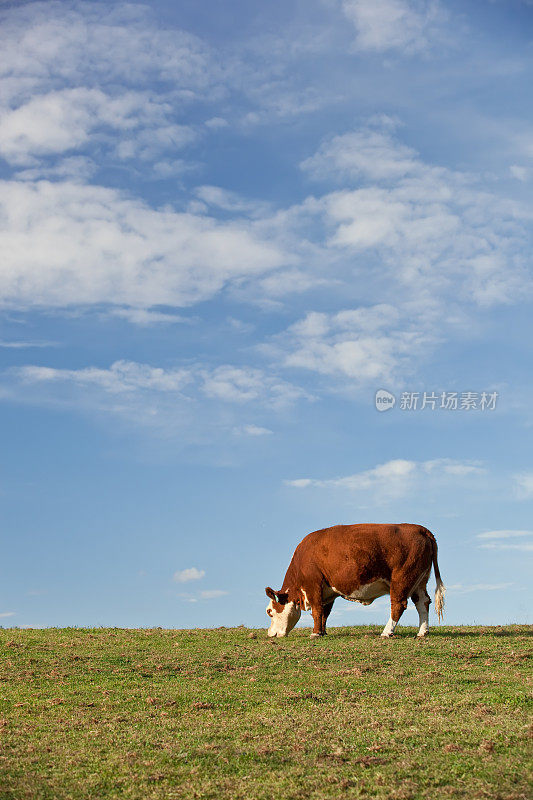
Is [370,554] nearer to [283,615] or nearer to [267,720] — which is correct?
[283,615]

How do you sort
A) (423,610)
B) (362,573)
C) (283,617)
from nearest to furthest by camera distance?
(362,573) < (423,610) < (283,617)

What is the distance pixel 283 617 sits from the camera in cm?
2448

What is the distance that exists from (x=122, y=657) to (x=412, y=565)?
9266 mm

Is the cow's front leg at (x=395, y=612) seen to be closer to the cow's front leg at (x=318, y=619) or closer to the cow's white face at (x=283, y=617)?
the cow's front leg at (x=318, y=619)

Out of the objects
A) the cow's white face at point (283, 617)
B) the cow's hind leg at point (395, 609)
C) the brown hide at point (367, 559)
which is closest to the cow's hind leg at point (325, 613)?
the brown hide at point (367, 559)

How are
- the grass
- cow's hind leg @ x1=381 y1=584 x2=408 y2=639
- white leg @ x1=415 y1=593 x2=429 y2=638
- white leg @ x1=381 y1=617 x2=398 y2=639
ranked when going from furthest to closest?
white leg @ x1=415 y1=593 x2=429 y2=638
cow's hind leg @ x1=381 y1=584 x2=408 y2=639
white leg @ x1=381 y1=617 x2=398 y2=639
the grass

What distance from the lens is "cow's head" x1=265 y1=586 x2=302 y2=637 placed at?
2439cm

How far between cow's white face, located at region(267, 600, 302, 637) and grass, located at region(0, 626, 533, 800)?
2.42 m

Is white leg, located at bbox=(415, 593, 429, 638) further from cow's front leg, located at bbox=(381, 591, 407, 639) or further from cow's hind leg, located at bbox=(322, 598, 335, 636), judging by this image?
cow's hind leg, located at bbox=(322, 598, 335, 636)

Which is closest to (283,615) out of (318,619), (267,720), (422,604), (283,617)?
(283,617)

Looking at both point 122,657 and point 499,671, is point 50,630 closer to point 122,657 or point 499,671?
point 122,657

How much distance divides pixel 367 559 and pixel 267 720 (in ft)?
36.9

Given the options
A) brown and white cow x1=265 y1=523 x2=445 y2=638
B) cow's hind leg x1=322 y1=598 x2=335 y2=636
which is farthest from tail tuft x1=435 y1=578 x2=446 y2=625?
cow's hind leg x1=322 y1=598 x2=335 y2=636

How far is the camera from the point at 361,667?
17.5 m
